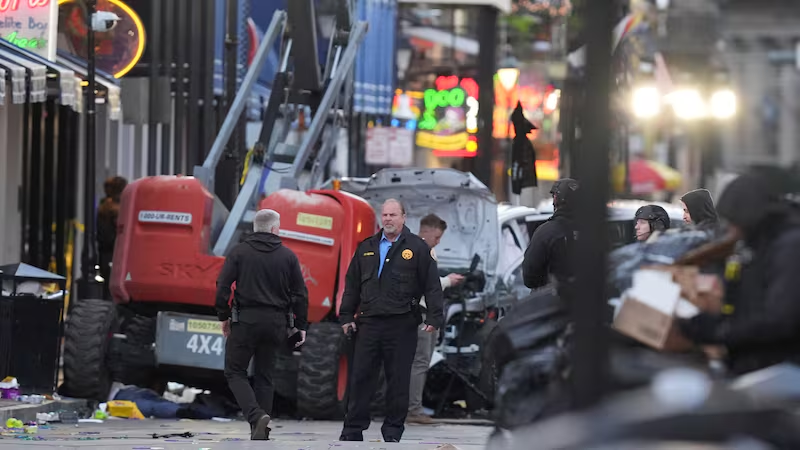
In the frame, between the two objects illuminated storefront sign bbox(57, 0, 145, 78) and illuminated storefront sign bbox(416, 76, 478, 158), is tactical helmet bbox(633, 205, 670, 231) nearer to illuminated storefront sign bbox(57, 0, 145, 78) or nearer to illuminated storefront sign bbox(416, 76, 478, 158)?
illuminated storefront sign bbox(57, 0, 145, 78)

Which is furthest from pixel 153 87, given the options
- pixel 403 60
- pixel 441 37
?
pixel 441 37

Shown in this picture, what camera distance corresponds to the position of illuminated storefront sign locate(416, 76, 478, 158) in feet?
154

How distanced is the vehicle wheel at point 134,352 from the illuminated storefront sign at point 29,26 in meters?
3.74

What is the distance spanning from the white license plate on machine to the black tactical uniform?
2.39 m

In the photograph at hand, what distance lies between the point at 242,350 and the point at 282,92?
20.1 feet

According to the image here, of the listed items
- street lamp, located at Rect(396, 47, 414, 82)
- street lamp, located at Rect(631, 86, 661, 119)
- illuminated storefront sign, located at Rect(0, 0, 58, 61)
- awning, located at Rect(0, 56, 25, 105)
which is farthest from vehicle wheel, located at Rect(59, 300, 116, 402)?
street lamp, located at Rect(396, 47, 414, 82)

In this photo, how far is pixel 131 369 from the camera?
15258 mm

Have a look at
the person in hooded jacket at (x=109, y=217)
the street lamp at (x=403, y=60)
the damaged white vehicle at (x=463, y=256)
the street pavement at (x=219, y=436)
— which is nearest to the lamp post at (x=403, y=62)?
the street lamp at (x=403, y=60)

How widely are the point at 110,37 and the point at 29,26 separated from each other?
4.39 meters

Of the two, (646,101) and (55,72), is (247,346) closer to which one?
(55,72)

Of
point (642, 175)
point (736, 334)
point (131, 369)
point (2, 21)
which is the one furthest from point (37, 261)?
point (642, 175)

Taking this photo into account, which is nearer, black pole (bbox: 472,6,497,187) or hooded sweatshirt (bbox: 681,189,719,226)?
hooded sweatshirt (bbox: 681,189,719,226)

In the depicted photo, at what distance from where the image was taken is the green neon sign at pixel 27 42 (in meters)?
18.0

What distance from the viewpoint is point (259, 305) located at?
41.5 feet
